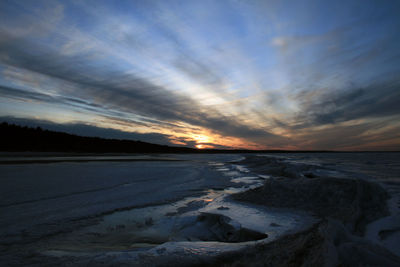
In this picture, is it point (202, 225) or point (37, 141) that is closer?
point (202, 225)

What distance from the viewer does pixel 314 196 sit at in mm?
5270

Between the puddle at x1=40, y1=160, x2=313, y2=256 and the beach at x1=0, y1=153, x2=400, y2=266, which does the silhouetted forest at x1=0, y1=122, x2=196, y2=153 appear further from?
the puddle at x1=40, y1=160, x2=313, y2=256

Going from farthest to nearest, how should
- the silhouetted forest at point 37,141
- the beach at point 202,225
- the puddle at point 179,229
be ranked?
the silhouetted forest at point 37,141 → the puddle at point 179,229 → the beach at point 202,225

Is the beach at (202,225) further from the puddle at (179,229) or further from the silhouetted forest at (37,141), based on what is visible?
the silhouetted forest at (37,141)

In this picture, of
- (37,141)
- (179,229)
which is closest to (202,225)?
(179,229)

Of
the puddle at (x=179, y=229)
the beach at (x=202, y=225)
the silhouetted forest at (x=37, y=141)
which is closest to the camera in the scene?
the beach at (x=202, y=225)

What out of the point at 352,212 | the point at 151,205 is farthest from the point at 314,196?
the point at 151,205

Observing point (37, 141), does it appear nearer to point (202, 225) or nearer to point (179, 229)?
point (179, 229)

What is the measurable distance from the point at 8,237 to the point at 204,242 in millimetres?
3001

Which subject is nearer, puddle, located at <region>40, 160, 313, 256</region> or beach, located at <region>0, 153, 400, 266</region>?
beach, located at <region>0, 153, 400, 266</region>

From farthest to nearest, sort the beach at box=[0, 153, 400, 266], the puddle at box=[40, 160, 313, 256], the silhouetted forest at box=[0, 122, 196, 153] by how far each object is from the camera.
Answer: the silhouetted forest at box=[0, 122, 196, 153], the puddle at box=[40, 160, 313, 256], the beach at box=[0, 153, 400, 266]

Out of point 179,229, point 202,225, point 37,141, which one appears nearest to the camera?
point 179,229

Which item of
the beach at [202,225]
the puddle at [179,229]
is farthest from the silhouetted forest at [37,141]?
the puddle at [179,229]

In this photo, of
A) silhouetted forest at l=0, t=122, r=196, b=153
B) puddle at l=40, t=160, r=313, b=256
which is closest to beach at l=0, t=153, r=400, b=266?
puddle at l=40, t=160, r=313, b=256
